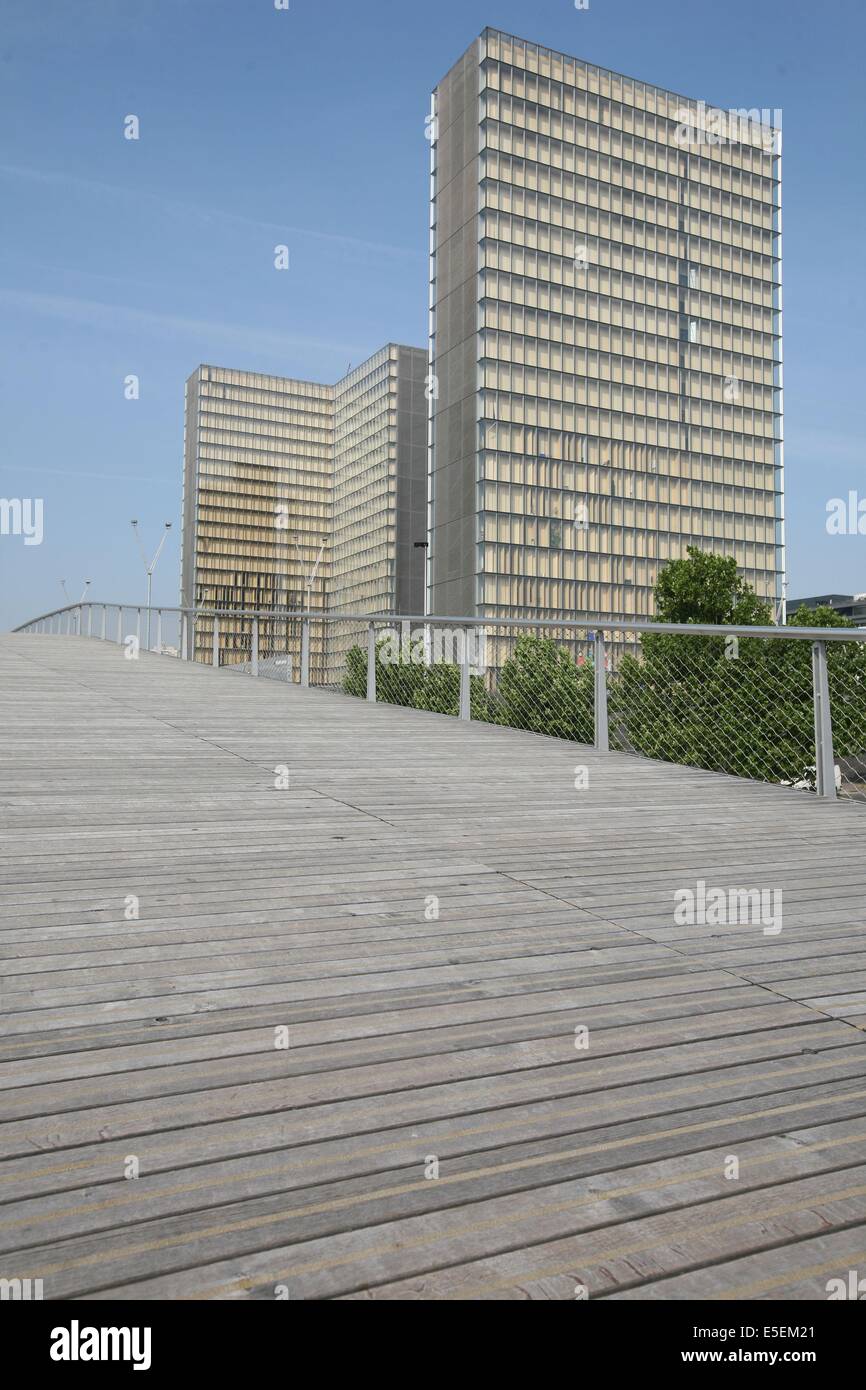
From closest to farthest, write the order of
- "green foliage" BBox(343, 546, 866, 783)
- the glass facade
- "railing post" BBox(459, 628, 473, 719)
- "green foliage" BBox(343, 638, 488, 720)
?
"green foliage" BBox(343, 546, 866, 783) < "railing post" BBox(459, 628, 473, 719) < "green foliage" BBox(343, 638, 488, 720) < the glass facade

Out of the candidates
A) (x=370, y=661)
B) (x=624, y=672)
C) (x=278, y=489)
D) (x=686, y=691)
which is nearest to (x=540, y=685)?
(x=370, y=661)

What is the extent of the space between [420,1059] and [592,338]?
249 ft

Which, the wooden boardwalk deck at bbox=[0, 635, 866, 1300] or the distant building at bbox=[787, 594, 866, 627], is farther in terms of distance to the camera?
→ the distant building at bbox=[787, 594, 866, 627]

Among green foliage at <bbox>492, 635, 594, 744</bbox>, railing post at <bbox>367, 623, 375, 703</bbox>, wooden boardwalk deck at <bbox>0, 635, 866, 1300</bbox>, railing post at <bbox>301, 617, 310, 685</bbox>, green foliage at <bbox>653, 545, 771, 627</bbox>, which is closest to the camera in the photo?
wooden boardwalk deck at <bbox>0, 635, 866, 1300</bbox>

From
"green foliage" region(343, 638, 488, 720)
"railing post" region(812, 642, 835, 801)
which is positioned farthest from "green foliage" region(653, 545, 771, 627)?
"railing post" region(812, 642, 835, 801)

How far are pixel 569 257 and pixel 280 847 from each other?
247 ft

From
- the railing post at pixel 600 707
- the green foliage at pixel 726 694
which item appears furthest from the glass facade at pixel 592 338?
the railing post at pixel 600 707

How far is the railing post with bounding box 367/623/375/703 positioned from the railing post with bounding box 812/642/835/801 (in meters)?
6.69

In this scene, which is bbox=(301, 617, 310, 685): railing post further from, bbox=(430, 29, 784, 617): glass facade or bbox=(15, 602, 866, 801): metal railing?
bbox=(430, 29, 784, 617): glass facade

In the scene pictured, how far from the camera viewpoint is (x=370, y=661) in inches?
516

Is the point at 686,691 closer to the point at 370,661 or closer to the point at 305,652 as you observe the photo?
the point at 370,661

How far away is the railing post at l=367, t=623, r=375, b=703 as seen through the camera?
1288 cm

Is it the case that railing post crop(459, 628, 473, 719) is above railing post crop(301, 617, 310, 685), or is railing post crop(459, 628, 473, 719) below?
below
